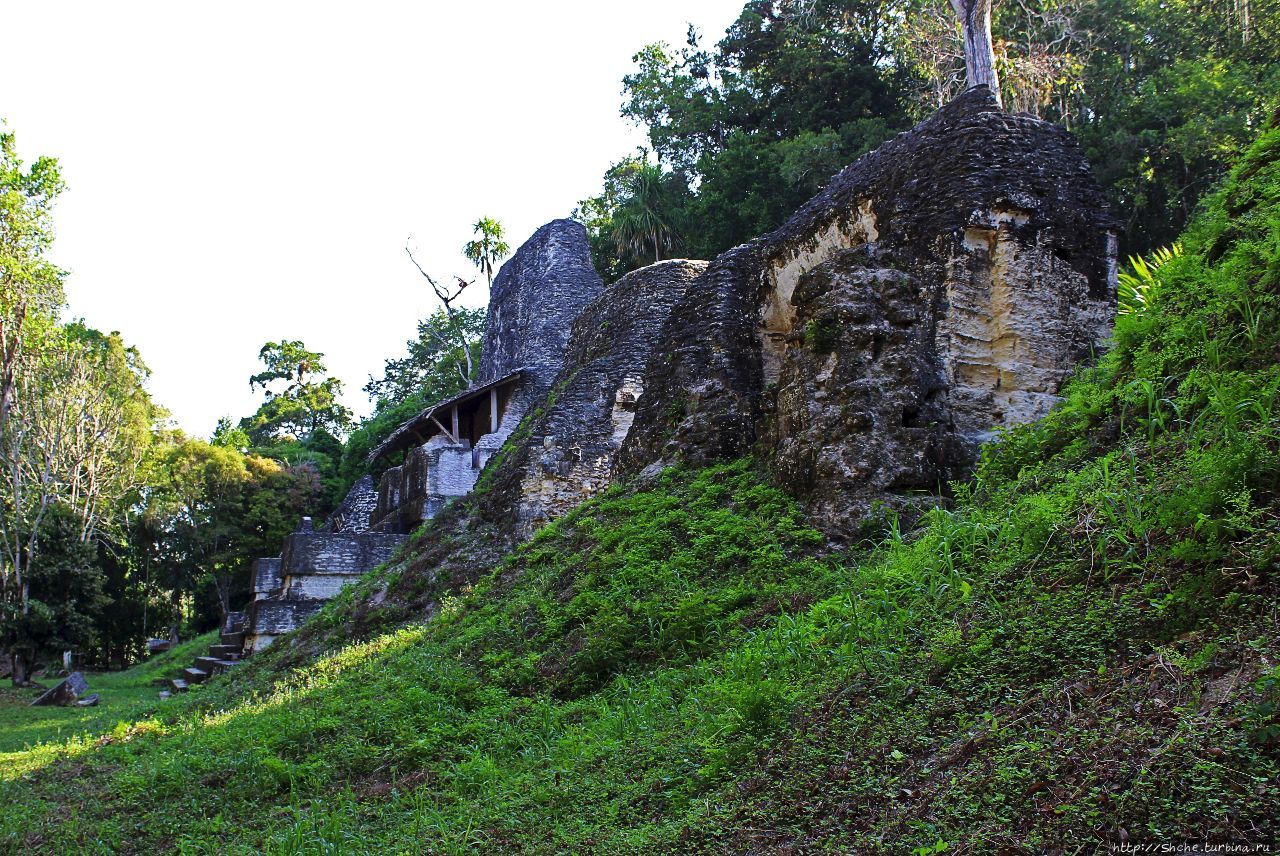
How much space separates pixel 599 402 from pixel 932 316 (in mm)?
7059

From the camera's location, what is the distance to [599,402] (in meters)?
14.6

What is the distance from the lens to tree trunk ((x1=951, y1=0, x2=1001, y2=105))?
17375 mm

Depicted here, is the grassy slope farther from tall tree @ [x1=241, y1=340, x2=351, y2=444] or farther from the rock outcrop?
tall tree @ [x1=241, y1=340, x2=351, y2=444]

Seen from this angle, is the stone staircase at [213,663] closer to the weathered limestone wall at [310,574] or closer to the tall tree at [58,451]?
the weathered limestone wall at [310,574]

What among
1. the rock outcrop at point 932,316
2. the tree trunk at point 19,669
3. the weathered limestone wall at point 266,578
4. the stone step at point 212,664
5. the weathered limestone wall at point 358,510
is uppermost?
the rock outcrop at point 932,316

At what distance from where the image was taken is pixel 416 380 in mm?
41469

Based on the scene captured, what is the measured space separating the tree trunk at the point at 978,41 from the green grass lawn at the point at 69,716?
15926 mm

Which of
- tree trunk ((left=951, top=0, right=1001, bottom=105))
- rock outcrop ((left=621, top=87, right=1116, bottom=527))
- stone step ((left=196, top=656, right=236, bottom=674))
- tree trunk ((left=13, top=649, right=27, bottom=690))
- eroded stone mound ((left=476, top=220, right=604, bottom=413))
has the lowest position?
tree trunk ((left=13, top=649, right=27, bottom=690))

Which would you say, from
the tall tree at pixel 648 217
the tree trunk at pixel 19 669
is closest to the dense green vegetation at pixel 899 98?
the tall tree at pixel 648 217

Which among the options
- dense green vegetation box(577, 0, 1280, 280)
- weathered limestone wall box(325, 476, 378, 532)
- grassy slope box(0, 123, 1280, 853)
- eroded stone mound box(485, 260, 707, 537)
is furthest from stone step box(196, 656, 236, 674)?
dense green vegetation box(577, 0, 1280, 280)

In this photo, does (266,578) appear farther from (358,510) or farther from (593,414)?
(593,414)

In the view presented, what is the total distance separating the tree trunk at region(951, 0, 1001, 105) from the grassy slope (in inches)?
474

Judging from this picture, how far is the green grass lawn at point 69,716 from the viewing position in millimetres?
9789

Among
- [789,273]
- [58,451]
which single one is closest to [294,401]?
[58,451]
